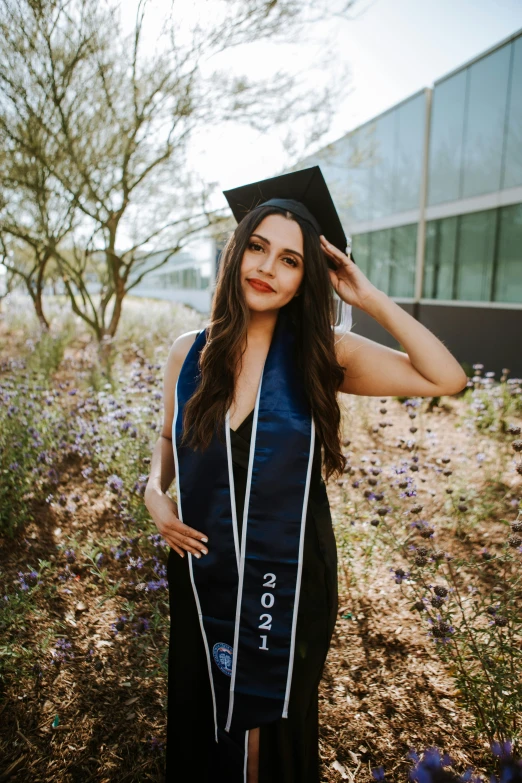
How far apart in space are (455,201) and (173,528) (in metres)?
12.2

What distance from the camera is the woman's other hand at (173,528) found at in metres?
1.45

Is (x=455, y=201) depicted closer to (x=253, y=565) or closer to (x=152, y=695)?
(x=152, y=695)

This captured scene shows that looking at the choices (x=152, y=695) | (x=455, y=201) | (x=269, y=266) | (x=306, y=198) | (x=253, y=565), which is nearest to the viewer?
(x=253, y=565)

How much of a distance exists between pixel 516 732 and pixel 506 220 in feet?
34.4

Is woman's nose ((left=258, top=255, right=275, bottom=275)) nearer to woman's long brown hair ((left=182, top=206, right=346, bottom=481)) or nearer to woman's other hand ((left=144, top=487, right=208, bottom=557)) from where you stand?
woman's long brown hair ((left=182, top=206, right=346, bottom=481))

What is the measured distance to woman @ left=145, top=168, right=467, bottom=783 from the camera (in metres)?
1.41

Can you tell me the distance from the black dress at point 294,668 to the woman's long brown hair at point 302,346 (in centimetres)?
10

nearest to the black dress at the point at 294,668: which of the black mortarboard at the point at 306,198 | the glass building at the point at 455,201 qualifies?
the black mortarboard at the point at 306,198

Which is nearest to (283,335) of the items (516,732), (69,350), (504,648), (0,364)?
(504,648)

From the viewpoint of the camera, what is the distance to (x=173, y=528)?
1487mm

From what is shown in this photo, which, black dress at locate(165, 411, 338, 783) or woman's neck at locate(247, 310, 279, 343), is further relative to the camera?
woman's neck at locate(247, 310, 279, 343)

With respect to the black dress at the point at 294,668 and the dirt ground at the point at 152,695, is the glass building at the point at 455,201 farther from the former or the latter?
the black dress at the point at 294,668

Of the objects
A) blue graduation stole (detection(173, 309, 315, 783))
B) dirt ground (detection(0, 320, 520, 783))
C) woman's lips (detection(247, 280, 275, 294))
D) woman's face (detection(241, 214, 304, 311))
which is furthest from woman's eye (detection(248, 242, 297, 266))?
dirt ground (detection(0, 320, 520, 783))

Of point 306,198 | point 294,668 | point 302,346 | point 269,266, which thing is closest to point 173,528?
point 294,668
